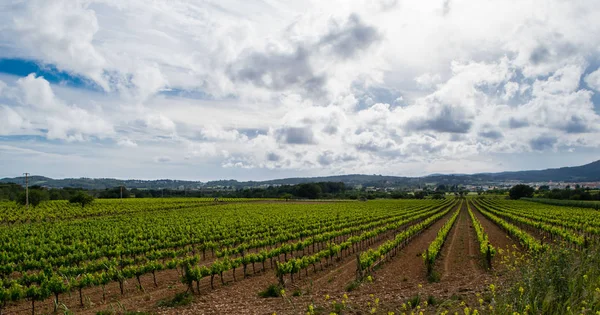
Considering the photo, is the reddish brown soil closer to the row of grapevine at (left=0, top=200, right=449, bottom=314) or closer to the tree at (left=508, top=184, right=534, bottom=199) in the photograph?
the row of grapevine at (left=0, top=200, right=449, bottom=314)

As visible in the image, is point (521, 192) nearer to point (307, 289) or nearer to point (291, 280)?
point (291, 280)

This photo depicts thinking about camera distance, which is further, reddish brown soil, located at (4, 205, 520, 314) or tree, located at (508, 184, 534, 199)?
tree, located at (508, 184, 534, 199)

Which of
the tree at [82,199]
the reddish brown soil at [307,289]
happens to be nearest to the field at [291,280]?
the reddish brown soil at [307,289]

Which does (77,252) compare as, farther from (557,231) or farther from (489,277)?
(557,231)

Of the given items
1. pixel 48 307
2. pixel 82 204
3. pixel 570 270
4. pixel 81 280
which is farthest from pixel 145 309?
pixel 82 204

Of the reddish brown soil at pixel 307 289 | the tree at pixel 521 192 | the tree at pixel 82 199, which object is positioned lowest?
Answer: the tree at pixel 521 192

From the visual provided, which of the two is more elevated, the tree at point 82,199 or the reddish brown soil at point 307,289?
the tree at point 82,199

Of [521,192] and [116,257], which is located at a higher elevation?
[116,257]

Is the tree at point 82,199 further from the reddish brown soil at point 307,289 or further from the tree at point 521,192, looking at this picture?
the tree at point 521,192

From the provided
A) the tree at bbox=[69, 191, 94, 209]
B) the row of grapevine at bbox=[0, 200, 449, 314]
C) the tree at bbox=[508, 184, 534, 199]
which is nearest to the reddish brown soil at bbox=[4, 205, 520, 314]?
the row of grapevine at bbox=[0, 200, 449, 314]

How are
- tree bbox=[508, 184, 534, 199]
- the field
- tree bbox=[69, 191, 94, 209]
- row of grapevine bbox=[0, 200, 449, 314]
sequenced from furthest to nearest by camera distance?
tree bbox=[508, 184, 534, 199]
tree bbox=[69, 191, 94, 209]
row of grapevine bbox=[0, 200, 449, 314]
the field

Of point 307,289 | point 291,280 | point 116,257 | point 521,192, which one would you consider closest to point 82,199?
point 116,257

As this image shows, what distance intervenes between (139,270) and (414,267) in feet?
44.4

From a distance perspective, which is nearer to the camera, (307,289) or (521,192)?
(307,289)
